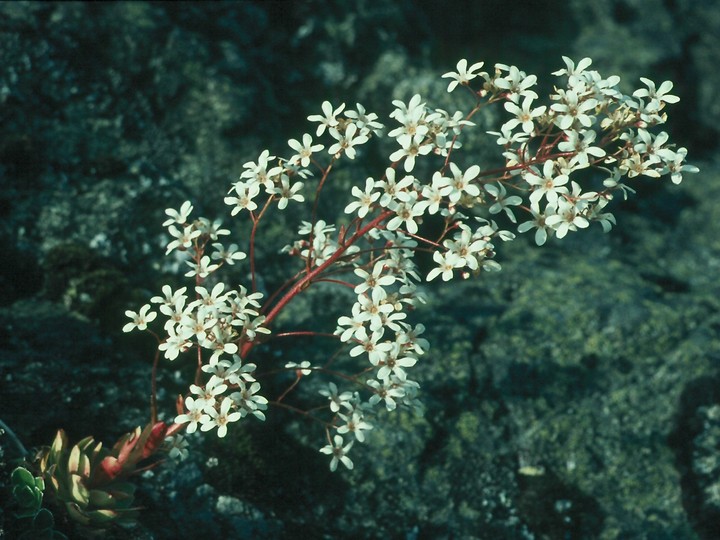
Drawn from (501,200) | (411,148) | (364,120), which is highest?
(364,120)

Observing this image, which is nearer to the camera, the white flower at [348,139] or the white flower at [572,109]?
the white flower at [572,109]

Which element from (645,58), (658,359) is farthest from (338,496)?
(645,58)

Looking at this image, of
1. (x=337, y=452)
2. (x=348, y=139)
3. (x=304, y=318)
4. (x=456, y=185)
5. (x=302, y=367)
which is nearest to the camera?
(x=456, y=185)

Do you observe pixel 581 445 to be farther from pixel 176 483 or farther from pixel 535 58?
pixel 535 58

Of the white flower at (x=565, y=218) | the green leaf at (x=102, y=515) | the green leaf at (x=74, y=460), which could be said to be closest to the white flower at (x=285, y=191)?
the white flower at (x=565, y=218)

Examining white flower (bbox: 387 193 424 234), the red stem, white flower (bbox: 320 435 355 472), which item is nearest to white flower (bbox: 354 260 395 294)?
the red stem

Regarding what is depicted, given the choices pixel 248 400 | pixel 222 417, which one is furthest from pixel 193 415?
pixel 248 400

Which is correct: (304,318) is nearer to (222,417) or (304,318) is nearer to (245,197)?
(245,197)

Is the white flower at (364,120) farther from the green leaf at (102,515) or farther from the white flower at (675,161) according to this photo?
the green leaf at (102,515)
